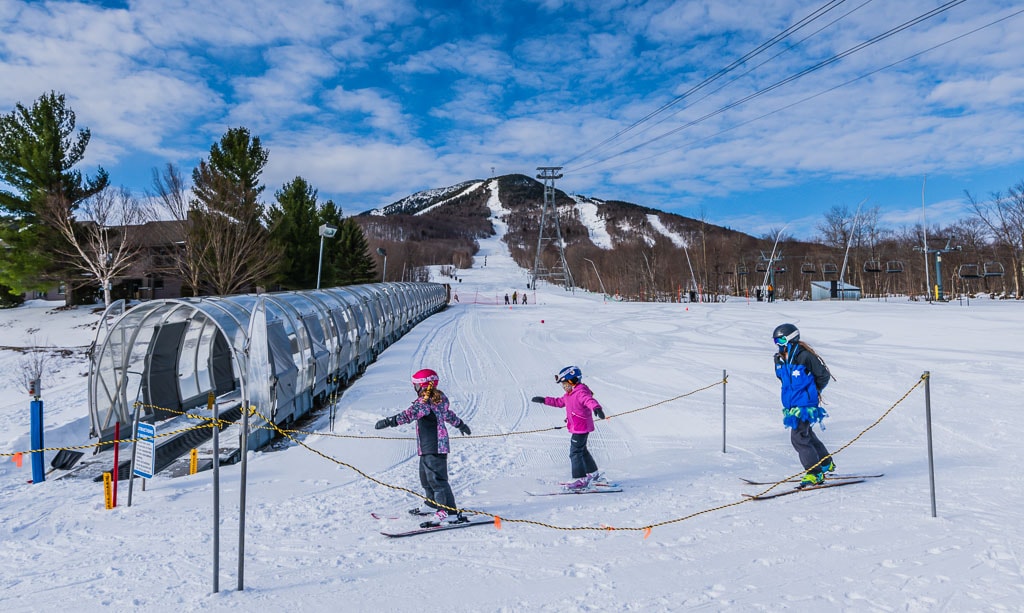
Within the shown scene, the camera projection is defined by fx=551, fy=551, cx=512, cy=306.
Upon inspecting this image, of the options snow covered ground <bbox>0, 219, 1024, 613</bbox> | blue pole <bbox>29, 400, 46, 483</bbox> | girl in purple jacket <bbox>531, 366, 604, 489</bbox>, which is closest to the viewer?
snow covered ground <bbox>0, 219, 1024, 613</bbox>

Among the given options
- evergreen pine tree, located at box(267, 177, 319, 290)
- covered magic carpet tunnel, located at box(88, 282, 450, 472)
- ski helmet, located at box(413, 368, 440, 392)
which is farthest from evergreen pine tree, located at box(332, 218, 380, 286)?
ski helmet, located at box(413, 368, 440, 392)

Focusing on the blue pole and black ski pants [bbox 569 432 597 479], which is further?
the blue pole

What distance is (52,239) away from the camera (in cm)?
2872

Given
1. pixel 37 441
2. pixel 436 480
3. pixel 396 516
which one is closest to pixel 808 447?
pixel 436 480

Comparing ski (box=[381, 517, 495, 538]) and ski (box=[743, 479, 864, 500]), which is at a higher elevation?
ski (box=[743, 479, 864, 500])

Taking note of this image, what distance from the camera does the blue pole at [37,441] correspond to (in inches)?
284

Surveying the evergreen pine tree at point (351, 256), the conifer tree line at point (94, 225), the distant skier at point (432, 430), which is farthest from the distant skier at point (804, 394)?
the evergreen pine tree at point (351, 256)

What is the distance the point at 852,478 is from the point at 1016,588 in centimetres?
269

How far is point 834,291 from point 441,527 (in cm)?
4618

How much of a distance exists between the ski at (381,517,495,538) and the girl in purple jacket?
1.42 metres

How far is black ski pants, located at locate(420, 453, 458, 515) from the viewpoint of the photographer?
17.6 feet

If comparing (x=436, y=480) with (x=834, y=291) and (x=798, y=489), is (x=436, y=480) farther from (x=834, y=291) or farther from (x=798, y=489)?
(x=834, y=291)

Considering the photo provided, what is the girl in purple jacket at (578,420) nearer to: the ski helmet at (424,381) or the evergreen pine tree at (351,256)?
the ski helmet at (424,381)

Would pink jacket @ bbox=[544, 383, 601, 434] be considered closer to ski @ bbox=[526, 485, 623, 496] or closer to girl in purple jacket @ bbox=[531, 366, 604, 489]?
girl in purple jacket @ bbox=[531, 366, 604, 489]
